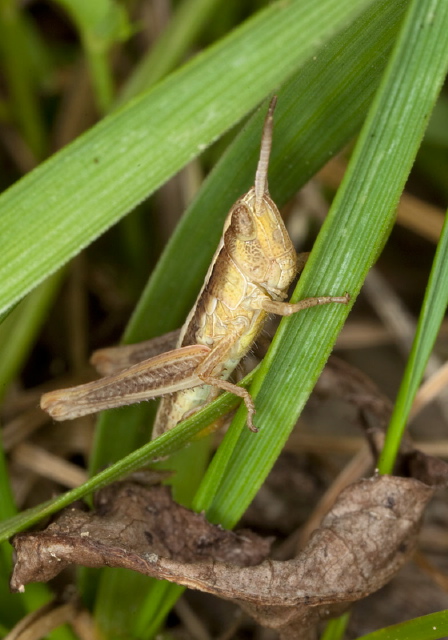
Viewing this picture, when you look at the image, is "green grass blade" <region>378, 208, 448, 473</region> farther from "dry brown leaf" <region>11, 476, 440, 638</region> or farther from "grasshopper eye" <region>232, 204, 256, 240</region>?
"grasshopper eye" <region>232, 204, 256, 240</region>

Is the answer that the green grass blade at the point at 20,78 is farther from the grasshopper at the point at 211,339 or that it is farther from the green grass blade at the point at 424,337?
the green grass blade at the point at 424,337

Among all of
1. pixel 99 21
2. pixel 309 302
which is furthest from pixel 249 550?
pixel 99 21

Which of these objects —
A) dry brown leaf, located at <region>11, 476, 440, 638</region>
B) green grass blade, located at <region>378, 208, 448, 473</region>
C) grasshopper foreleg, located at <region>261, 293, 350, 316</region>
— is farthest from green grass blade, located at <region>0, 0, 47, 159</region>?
green grass blade, located at <region>378, 208, 448, 473</region>

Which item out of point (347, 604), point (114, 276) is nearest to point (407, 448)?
point (347, 604)

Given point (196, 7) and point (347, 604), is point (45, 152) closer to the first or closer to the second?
point (196, 7)

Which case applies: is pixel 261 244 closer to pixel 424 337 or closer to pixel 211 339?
pixel 211 339
